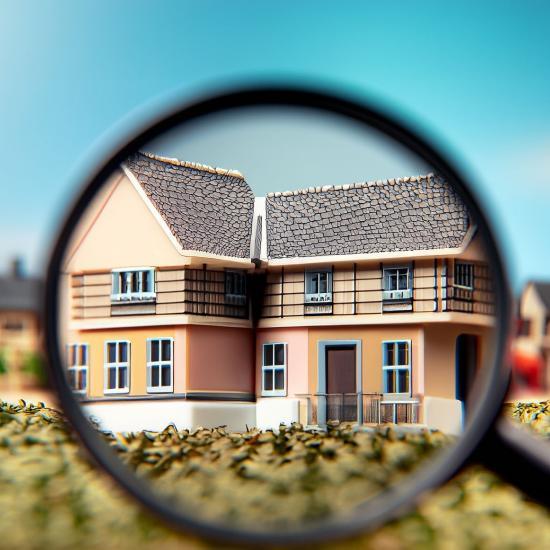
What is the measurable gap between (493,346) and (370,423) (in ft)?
2.07

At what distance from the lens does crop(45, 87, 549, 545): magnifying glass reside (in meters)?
2.56

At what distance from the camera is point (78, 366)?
272 centimetres

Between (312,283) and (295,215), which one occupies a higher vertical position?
(295,215)

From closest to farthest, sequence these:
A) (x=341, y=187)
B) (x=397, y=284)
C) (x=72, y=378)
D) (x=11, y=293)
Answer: (x=72, y=378), (x=397, y=284), (x=341, y=187), (x=11, y=293)

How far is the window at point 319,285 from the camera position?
308cm

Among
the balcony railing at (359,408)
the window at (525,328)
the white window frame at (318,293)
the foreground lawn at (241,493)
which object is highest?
the white window frame at (318,293)

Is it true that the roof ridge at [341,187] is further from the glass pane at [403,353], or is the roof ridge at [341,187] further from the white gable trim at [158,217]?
the glass pane at [403,353]

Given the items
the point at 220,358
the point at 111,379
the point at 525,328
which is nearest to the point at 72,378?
the point at 111,379

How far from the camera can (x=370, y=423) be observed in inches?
118

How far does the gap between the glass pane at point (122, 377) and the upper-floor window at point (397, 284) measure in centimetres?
92

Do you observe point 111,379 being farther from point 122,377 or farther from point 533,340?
point 533,340

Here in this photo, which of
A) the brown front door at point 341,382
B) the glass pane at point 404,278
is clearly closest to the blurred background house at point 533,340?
the glass pane at point 404,278

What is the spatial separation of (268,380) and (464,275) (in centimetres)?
74

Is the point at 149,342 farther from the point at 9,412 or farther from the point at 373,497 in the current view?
the point at 9,412
